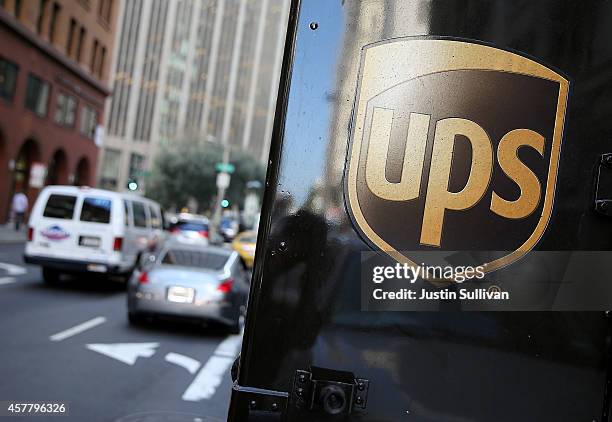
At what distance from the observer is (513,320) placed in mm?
2277

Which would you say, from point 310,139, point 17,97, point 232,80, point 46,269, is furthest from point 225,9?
point 310,139

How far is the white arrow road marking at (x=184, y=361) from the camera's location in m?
8.69

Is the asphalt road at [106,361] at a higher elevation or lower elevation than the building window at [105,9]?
lower

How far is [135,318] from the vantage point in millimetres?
11383

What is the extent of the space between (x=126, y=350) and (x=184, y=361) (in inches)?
33.0

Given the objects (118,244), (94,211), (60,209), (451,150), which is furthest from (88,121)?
(451,150)

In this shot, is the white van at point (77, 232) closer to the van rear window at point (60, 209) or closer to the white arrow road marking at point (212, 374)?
the van rear window at point (60, 209)

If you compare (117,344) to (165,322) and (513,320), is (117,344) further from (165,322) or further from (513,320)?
(513,320)

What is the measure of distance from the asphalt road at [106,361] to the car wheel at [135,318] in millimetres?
179

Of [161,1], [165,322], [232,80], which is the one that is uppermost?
[161,1]

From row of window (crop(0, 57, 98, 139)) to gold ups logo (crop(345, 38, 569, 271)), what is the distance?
105 ft

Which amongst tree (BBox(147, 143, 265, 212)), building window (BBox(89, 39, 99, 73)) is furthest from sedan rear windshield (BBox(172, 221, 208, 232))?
tree (BBox(147, 143, 265, 212))

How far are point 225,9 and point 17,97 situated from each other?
8676 centimetres

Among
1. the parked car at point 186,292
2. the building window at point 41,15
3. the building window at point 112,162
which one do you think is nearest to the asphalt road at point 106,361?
the parked car at point 186,292
